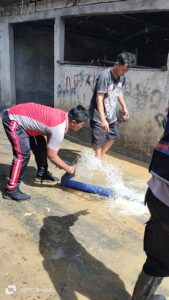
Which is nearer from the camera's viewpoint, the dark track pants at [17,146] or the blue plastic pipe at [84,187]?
the dark track pants at [17,146]

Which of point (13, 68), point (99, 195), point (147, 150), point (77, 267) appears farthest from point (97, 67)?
point (77, 267)

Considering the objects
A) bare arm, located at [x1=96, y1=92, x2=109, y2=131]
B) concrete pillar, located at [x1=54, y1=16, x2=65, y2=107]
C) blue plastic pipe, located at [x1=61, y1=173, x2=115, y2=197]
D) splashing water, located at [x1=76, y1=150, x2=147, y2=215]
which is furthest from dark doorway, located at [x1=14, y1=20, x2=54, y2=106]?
blue plastic pipe, located at [x1=61, y1=173, x2=115, y2=197]

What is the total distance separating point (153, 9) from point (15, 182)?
160 inches

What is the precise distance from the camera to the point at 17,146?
4062mm

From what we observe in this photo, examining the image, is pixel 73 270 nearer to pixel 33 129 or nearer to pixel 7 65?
pixel 33 129

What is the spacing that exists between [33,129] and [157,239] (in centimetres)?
249

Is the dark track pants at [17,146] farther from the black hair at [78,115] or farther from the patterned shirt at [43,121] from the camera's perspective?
the black hair at [78,115]

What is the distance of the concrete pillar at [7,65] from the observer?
34.3 ft

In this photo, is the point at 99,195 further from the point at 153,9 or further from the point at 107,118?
the point at 153,9

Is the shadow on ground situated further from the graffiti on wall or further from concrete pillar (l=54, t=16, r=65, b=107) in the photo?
concrete pillar (l=54, t=16, r=65, b=107)

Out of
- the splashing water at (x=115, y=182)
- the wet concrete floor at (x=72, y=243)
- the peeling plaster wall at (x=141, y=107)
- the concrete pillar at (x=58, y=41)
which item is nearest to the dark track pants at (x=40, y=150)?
the wet concrete floor at (x=72, y=243)

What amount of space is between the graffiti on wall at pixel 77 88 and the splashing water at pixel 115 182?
1974 mm

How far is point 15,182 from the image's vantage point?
4.17 metres

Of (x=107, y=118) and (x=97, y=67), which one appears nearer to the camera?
(x=107, y=118)
